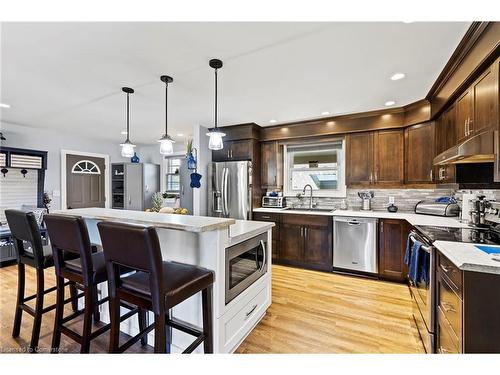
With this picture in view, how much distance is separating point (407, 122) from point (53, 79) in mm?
4399

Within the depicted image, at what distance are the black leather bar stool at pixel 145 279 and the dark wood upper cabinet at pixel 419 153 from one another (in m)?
3.18

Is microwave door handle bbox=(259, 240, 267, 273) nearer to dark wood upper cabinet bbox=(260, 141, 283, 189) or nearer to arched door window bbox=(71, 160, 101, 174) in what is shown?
dark wood upper cabinet bbox=(260, 141, 283, 189)

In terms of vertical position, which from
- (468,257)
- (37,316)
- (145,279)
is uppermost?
(468,257)

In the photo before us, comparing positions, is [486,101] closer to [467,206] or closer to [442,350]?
[467,206]

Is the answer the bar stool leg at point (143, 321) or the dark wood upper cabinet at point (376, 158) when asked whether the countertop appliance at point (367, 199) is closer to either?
the dark wood upper cabinet at point (376, 158)

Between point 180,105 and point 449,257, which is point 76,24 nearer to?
point 180,105

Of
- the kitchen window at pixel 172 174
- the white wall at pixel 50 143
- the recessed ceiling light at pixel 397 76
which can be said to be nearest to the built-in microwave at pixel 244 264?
the recessed ceiling light at pixel 397 76

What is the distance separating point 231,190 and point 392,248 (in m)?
2.60

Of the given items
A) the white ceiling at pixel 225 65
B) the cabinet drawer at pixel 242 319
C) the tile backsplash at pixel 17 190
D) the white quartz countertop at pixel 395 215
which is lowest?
the cabinet drawer at pixel 242 319

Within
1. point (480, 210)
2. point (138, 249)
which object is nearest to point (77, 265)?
point (138, 249)

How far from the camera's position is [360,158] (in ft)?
12.1

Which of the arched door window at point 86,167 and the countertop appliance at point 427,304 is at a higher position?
the arched door window at point 86,167

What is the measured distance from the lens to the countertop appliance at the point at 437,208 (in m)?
2.82
